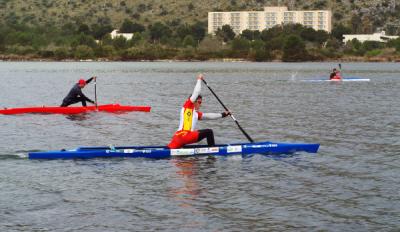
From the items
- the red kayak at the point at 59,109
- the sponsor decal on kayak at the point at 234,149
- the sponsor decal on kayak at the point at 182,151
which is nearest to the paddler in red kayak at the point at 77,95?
the red kayak at the point at 59,109

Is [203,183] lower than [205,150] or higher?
lower

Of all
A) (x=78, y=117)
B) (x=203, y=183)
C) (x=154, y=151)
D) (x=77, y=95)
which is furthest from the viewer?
(x=77, y=95)

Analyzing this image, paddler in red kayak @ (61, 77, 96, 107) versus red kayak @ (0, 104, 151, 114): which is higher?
paddler in red kayak @ (61, 77, 96, 107)

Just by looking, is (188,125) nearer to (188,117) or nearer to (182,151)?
(188,117)

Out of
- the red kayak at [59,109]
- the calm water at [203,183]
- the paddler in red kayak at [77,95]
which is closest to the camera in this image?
the calm water at [203,183]

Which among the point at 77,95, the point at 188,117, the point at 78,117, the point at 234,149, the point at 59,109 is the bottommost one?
the point at 78,117

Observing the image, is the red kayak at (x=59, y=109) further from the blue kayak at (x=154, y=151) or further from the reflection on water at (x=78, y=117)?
the blue kayak at (x=154, y=151)

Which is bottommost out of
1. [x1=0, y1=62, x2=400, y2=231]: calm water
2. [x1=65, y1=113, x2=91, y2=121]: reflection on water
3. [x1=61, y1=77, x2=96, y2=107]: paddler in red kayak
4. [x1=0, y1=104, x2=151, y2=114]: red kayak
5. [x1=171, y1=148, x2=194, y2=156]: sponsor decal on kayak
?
[x1=65, y1=113, x2=91, y2=121]: reflection on water

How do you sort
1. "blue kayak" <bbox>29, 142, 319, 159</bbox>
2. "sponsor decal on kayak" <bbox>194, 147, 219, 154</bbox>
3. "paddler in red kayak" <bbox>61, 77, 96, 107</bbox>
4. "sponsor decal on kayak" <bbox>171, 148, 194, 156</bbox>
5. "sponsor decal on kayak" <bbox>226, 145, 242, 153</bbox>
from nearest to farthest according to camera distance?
"blue kayak" <bbox>29, 142, 319, 159</bbox>, "sponsor decal on kayak" <bbox>171, 148, 194, 156</bbox>, "sponsor decal on kayak" <bbox>194, 147, 219, 154</bbox>, "sponsor decal on kayak" <bbox>226, 145, 242, 153</bbox>, "paddler in red kayak" <bbox>61, 77, 96, 107</bbox>

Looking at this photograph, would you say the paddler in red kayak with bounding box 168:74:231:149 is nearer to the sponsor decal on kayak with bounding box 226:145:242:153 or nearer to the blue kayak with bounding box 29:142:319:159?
the blue kayak with bounding box 29:142:319:159

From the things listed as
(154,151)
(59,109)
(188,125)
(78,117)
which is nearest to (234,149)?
(188,125)

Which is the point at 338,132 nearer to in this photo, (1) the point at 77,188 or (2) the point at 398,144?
(2) the point at 398,144

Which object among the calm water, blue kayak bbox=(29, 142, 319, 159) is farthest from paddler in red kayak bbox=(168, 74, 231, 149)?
the calm water

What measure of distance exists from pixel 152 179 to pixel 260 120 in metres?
22.7
